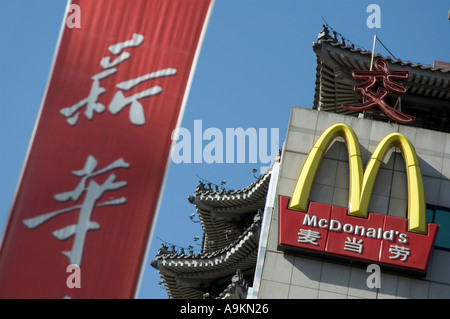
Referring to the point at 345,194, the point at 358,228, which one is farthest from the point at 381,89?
the point at 358,228

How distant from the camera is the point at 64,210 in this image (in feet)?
50.6

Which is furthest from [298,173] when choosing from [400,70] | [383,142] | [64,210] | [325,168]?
[64,210]

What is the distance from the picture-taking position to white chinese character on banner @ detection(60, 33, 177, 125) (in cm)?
1595

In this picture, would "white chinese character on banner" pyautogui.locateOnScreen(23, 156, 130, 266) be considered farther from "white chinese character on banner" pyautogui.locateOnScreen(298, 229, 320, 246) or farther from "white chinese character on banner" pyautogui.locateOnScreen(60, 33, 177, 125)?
"white chinese character on banner" pyautogui.locateOnScreen(298, 229, 320, 246)

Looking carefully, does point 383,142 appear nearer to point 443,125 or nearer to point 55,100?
point 443,125

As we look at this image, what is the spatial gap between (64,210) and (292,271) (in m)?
10.4

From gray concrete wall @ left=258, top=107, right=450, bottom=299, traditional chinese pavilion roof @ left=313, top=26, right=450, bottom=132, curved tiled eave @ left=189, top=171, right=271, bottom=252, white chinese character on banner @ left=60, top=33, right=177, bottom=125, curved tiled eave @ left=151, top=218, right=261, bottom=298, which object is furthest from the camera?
curved tiled eave @ left=189, top=171, right=271, bottom=252

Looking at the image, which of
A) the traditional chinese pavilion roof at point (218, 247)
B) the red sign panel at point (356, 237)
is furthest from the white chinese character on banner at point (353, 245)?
the traditional chinese pavilion roof at point (218, 247)

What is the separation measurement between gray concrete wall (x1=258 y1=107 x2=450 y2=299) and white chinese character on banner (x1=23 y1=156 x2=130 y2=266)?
31.6 feet

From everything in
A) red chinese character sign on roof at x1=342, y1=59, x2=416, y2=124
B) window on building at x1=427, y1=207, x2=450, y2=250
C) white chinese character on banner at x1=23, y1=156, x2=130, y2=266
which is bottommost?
white chinese character on banner at x1=23, y1=156, x2=130, y2=266

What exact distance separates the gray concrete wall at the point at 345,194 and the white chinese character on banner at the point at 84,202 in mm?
9640

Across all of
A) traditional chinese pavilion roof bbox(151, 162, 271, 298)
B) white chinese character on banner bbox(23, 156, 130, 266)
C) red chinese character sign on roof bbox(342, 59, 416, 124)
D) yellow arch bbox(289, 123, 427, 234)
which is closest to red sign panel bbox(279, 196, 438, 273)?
yellow arch bbox(289, 123, 427, 234)

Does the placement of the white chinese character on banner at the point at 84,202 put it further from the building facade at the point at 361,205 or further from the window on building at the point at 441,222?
the window on building at the point at 441,222

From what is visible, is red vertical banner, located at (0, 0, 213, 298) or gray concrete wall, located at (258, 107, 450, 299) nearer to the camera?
red vertical banner, located at (0, 0, 213, 298)
